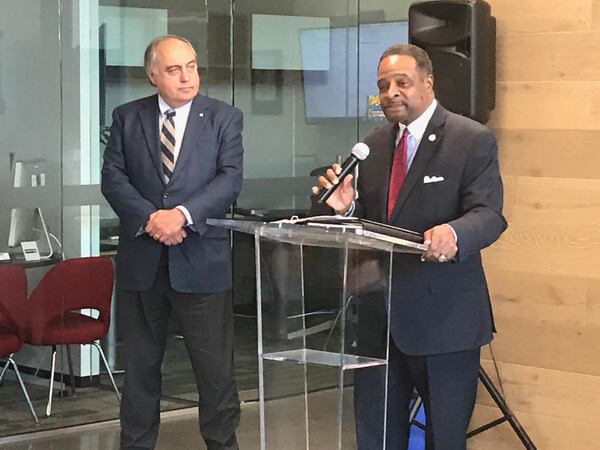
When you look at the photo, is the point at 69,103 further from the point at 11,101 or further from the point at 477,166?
the point at 477,166

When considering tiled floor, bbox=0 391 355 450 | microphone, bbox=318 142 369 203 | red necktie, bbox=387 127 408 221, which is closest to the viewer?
microphone, bbox=318 142 369 203

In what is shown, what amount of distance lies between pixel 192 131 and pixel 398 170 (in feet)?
4.68

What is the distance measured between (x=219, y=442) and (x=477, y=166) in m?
2.00

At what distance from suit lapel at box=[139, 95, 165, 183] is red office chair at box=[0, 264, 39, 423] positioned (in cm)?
160

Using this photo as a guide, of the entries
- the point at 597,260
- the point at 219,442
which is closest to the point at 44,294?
the point at 219,442

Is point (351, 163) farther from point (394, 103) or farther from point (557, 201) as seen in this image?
point (557, 201)

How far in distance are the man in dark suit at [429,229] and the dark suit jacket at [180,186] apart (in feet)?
4.15

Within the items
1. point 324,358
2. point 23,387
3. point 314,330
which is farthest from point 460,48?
point 23,387

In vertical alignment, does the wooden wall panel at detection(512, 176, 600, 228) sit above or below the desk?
above

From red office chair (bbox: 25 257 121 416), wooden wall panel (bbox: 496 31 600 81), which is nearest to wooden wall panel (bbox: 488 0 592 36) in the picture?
wooden wall panel (bbox: 496 31 600 81)

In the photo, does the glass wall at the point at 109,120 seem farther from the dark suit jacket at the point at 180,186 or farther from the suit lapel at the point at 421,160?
the suit lapel at the point at 421,160

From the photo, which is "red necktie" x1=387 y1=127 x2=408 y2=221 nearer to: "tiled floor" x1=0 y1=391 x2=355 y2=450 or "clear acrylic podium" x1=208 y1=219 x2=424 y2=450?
"clear acrylic podium" x1=208 y1=219 x2=424 y2=450

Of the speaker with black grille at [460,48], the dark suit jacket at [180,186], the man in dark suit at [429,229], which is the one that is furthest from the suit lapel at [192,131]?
the man in dark suit at [429,229]

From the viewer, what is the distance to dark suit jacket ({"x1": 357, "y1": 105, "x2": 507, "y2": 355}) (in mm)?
3586
